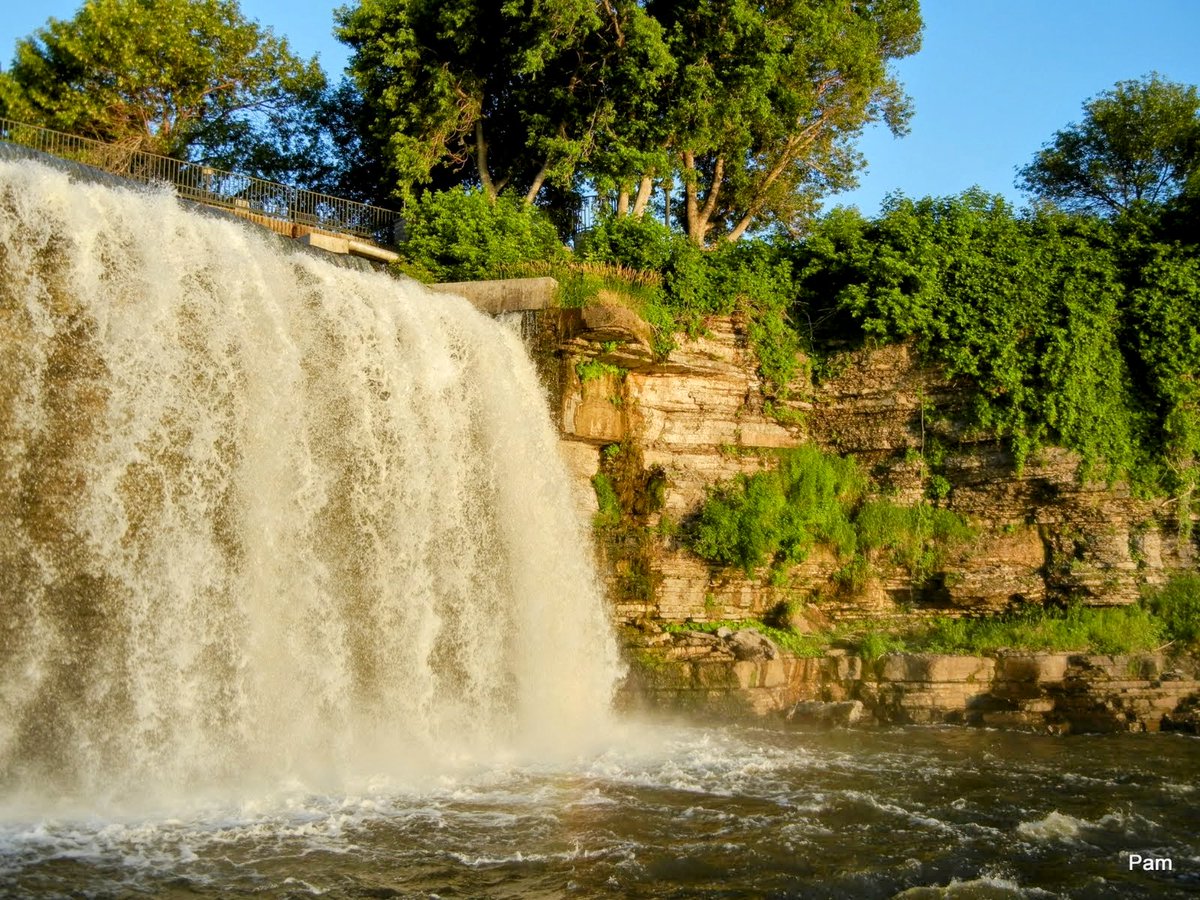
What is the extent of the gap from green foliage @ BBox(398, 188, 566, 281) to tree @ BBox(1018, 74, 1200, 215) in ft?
52.2

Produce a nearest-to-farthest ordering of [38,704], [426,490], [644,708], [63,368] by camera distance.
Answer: [38,704] < [63,368] < [426,490] < [644,708]

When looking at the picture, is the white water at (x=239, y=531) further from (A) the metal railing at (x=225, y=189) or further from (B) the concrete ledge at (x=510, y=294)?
(A) the metal railing at (x=225, y=189)

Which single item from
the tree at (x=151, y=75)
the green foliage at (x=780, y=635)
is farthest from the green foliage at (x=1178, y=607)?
the tree at (x=151, y=75)

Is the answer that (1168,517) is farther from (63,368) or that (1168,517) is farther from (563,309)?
(63,368)

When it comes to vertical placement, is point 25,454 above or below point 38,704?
above

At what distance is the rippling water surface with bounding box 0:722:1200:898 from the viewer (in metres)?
6.80

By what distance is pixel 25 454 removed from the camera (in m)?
9.02

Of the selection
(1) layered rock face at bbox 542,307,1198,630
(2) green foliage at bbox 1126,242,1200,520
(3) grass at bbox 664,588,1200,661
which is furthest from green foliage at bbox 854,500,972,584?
(2) green foliage at bbox 1126,242,1200,520

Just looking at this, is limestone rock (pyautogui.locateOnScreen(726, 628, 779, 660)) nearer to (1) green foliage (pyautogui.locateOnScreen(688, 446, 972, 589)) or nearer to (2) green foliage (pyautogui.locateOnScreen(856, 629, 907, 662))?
(2) green foliage (pyautogui.locateOnScreen(856, 629, 907, 662))

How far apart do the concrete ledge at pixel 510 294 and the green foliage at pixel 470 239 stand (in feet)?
6.58

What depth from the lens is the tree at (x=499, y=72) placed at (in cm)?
2117

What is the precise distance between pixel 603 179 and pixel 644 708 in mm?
12536

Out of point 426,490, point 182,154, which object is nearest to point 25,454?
point 426,490

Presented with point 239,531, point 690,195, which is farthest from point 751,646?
point 690,195
